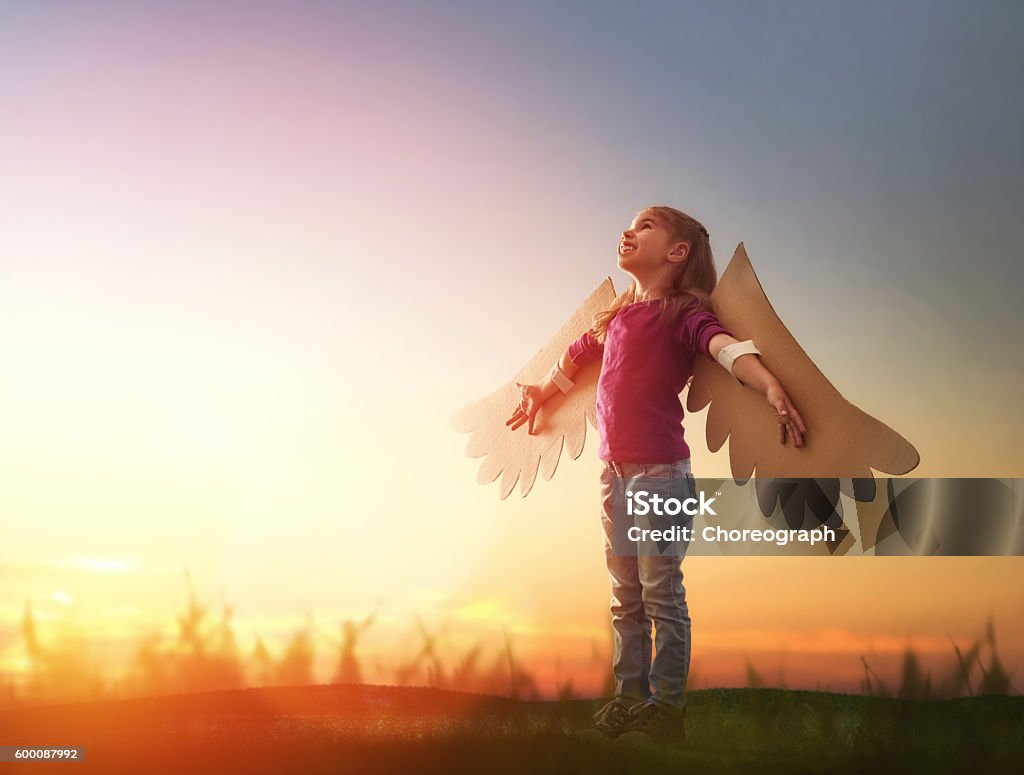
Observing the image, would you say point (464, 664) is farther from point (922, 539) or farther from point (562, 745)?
point (922, 539)

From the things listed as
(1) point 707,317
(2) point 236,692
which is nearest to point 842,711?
(1) point 707,317

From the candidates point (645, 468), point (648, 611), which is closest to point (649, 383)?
point (645, 468)

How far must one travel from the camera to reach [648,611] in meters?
1.63

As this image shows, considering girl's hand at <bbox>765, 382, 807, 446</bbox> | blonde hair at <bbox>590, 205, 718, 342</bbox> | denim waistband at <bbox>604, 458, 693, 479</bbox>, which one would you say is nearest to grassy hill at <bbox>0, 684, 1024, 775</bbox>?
denim waistband at <bbox>604, 458, 693, 479</bbox>

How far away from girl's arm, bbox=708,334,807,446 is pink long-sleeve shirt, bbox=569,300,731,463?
0.07 meters

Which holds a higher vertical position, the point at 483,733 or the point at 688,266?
the point at 688,266

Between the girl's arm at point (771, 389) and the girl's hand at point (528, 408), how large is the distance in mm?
418

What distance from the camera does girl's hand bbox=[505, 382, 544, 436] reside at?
1891mm

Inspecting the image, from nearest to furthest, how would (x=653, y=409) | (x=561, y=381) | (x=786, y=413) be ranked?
(x=786, y=413) → (x=653, y=409) → (x=561, y=381)

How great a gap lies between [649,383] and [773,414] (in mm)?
226

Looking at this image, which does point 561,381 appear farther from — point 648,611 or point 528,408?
point 648,611

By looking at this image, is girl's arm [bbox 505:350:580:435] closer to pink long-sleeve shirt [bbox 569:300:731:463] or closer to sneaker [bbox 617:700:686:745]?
pink long-sleeve shirt [bbox 569:300:731:463]

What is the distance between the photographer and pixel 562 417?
73.8 inches

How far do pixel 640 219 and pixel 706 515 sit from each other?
581 mm
